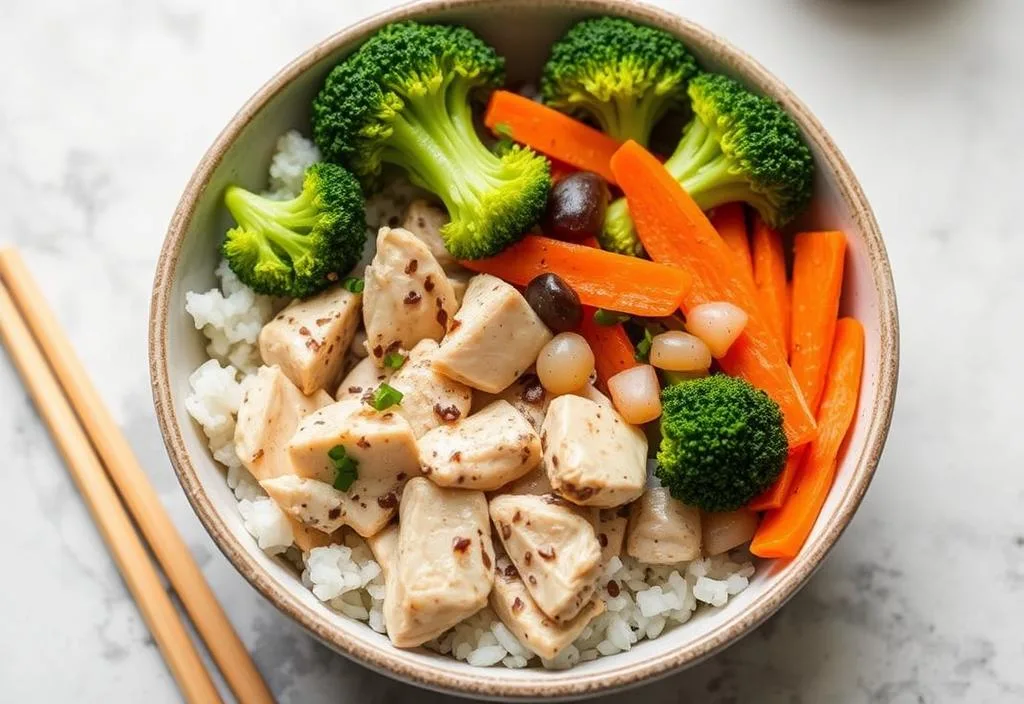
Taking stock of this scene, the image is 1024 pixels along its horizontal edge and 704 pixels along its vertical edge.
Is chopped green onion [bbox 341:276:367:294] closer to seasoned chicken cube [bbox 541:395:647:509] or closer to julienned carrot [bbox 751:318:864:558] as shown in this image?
seasoned chicken cube [bbox 541:395:647:509]

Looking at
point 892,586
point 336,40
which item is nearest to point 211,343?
point 336,40

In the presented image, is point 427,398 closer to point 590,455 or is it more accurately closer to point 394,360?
point 394,360

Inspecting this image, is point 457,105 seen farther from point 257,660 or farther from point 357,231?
point 257,660

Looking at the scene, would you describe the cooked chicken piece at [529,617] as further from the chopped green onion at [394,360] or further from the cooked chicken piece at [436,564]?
the chopped green onion at [394,360]

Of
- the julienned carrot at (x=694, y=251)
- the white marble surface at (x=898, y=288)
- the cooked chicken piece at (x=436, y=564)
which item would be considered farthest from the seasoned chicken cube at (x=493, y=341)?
the white marble surface at (x=898, y=288)

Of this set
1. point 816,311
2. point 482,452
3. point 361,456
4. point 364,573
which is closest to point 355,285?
point 361,456

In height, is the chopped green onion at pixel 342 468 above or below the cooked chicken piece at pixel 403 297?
below
